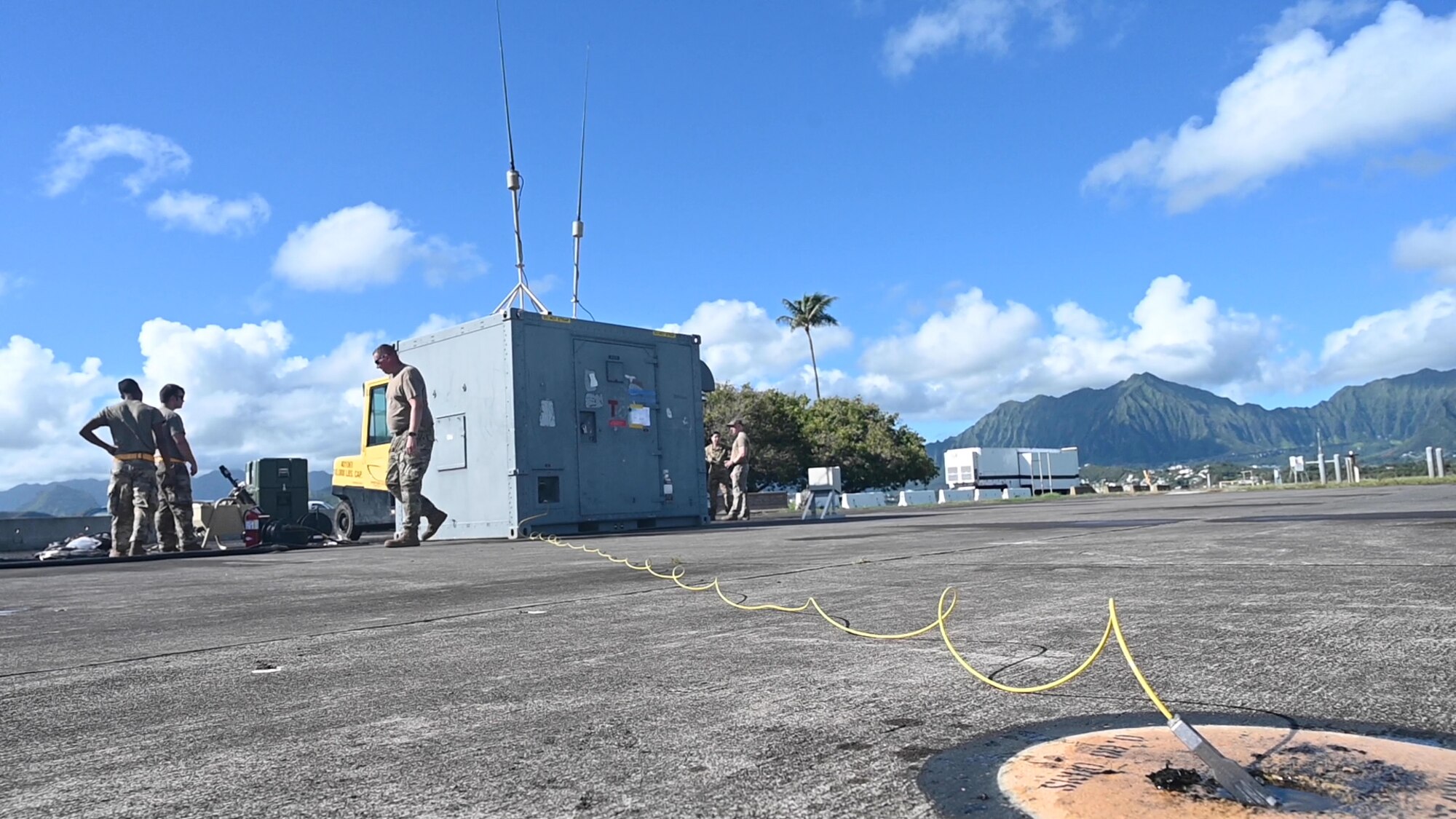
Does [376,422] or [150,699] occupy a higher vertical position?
[376,422]

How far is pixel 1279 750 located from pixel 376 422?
15.6 m

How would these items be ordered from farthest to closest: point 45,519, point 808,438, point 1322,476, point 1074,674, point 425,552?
point 808,438, point 1322,476, point 45,519, point 425,552, point 1074,674

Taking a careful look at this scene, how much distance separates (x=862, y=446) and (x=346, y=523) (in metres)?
38.9

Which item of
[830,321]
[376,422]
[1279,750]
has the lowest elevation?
[1279,750]

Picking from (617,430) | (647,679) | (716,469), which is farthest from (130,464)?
(716,469)

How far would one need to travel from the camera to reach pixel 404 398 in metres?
13.3

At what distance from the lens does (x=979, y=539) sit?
33.7 ft

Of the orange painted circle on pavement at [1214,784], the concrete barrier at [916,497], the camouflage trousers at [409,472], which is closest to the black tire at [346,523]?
the camouflage trousers at [409,472]

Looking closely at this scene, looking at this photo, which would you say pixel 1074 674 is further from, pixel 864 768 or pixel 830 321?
pixel 830 321

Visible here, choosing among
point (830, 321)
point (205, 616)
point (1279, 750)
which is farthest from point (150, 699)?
point (830, 321)

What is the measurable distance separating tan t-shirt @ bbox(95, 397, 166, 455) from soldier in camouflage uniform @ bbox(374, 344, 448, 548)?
2.85 meters

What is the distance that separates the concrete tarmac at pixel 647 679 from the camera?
226 centimetres

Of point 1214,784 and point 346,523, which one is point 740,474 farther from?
point 1214,784

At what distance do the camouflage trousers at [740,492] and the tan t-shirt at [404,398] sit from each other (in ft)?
34.4
